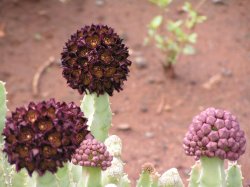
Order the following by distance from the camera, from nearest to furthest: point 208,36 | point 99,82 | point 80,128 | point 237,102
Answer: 1. point 80,128
2. point 99,82
3. point 237,102
4. point 208,36

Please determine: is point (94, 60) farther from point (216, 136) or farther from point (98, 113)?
point (216, 136)

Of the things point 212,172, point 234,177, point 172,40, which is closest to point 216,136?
point 212,172

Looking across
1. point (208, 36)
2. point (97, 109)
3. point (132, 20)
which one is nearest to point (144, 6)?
point (132, 20)

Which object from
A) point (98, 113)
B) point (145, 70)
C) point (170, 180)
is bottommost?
point (170, 180)

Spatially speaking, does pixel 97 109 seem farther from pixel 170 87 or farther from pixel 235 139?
pixel 170 87

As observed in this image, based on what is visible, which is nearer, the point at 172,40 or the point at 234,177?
the point at 234,177
